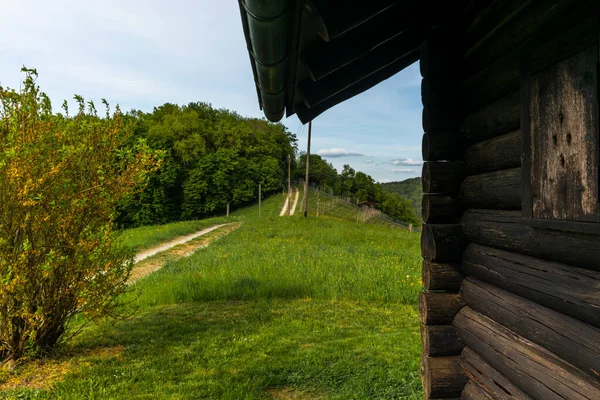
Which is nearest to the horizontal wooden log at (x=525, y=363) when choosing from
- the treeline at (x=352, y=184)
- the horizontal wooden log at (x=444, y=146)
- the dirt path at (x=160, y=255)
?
the horizontal wooden log at (x=444, y=146)

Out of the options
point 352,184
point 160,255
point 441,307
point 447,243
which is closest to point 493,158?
point 447,243

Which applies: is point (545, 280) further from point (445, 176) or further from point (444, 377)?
point (444, 377)

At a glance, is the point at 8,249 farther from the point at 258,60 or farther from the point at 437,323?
the point at 437,323

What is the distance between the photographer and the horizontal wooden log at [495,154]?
7.61 ft

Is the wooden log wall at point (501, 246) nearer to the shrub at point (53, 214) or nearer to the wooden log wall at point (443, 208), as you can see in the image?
the wooden log wall at point (443, 208)

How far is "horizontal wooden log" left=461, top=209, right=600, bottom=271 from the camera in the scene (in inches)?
67.7

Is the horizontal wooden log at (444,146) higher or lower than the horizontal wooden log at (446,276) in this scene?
higher

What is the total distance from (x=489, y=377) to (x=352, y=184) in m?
87.3

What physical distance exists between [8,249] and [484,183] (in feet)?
19.0

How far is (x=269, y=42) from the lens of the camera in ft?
7.50

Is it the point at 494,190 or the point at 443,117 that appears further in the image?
the point at 443,117

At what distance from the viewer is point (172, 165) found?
46312 millimetres

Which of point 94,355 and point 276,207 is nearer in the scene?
point 94,355

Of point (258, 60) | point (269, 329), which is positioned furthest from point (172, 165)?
point (258, 60)
